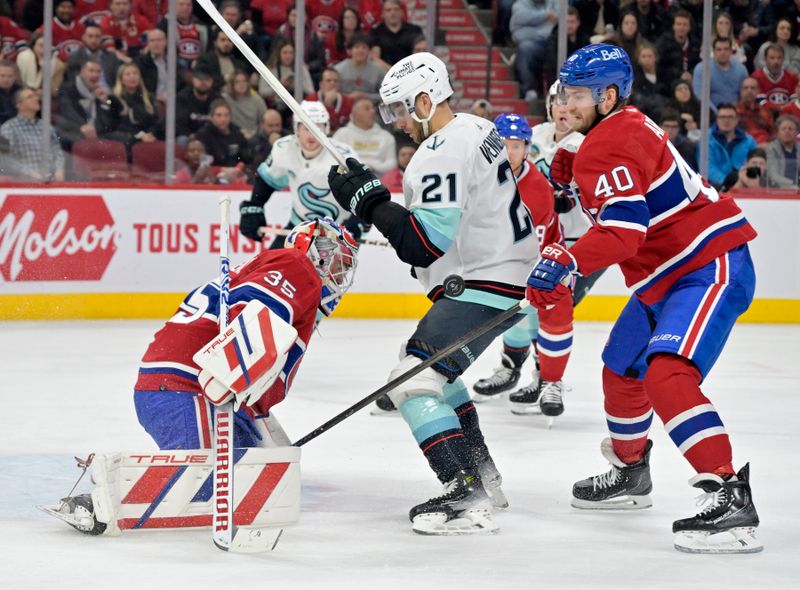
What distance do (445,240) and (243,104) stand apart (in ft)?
18.3

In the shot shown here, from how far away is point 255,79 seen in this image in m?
8.81

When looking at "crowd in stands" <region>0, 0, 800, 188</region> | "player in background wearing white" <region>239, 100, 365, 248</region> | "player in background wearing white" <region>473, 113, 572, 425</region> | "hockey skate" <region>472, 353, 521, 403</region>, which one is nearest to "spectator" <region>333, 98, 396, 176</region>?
"crowd in stands" <region>0, 0, 800, 188</region>

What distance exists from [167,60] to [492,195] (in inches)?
209

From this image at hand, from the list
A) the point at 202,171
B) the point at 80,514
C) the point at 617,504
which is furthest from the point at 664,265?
the point at 202,171

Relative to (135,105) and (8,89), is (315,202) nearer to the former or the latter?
(135,105)

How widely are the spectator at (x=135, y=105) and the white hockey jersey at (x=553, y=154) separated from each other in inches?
114

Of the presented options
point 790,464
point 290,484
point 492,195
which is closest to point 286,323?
point 290,484

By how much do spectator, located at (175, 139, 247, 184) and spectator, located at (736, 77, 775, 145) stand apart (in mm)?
3286

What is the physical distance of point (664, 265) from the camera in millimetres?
3400

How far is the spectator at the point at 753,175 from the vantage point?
28.3 feet

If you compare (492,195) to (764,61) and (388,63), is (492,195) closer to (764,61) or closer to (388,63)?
(388,63)

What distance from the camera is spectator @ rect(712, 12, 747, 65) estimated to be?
→ 29.1ft

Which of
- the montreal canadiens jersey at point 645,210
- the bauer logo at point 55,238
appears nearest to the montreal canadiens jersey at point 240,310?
the montreal canadiens jersey at point 645,210

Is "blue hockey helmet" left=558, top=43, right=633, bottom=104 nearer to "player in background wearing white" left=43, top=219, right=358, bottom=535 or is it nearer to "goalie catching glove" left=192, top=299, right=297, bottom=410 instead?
"player in background wearing white" left=43, top=219, right=358, bottom=535
